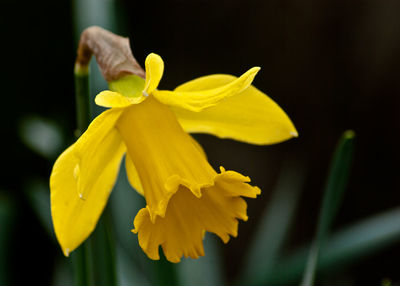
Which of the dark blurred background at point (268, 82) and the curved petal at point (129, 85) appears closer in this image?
the curved petal at point (129, 85)

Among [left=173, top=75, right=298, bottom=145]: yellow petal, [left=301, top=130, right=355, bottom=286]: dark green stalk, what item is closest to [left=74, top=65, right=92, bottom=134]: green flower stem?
[left=173, top=75, right=298, bottom=145]: yellow petal

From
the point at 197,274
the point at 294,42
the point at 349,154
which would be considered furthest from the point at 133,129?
the point at 294,42

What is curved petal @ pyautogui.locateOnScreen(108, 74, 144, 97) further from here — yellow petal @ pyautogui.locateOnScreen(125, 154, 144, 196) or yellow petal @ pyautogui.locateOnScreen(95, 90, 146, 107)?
yellow petal @ pyautogui.locateOnScreen(125, 154, 144, 196)

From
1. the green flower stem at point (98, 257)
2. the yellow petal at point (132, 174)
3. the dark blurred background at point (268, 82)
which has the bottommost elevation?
the dark blurred background at point (268, 82)

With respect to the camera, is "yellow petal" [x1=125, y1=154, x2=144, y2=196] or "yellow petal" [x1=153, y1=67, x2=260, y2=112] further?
"yellow petal" [x1=125, y1=154, x2=144, y2=196]

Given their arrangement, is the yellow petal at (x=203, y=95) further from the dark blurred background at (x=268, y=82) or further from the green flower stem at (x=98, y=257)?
the dark blurred background at (x=268, y=82)

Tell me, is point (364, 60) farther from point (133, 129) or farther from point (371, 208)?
point (133, 129)

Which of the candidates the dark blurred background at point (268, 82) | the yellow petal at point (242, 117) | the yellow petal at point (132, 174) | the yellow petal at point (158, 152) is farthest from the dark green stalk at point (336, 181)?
the dark blurred background at point (268, 82)
